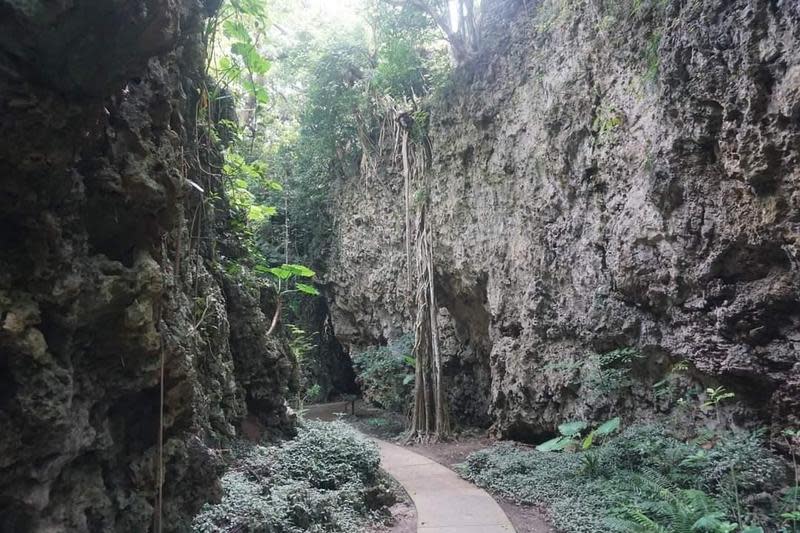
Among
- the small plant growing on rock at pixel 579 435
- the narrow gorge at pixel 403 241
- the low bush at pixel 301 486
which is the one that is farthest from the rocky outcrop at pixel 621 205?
the low bush at pixel 301 486

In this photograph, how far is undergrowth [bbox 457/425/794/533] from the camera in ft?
12.8

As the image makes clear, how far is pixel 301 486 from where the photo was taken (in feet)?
15.7

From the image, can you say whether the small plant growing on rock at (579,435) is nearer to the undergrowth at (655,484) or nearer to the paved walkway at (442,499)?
the undergrowth at (655,484)

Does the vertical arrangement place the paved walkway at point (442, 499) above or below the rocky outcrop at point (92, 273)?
below

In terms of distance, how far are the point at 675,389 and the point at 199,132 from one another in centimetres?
541

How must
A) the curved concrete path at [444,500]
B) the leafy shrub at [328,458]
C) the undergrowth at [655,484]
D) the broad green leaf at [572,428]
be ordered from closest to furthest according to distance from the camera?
the undergrowth at [655,484]
the curved concrete path at [444,500]
the leafy shrub at [328,458]
the broad green leaf at [572,428]

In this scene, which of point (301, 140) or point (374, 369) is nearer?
point (374, 369)

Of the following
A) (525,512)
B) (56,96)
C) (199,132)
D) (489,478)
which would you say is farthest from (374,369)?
(56,96)

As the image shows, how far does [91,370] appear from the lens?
8.21 feet

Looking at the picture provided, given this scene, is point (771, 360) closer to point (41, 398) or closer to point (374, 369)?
point (41, 398)

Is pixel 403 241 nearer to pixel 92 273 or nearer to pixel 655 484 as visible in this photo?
pixel 655 484

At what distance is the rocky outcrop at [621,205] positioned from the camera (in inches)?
172

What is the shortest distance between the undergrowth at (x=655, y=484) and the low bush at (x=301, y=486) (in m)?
1.67

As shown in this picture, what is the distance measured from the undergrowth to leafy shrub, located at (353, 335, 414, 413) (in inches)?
189
